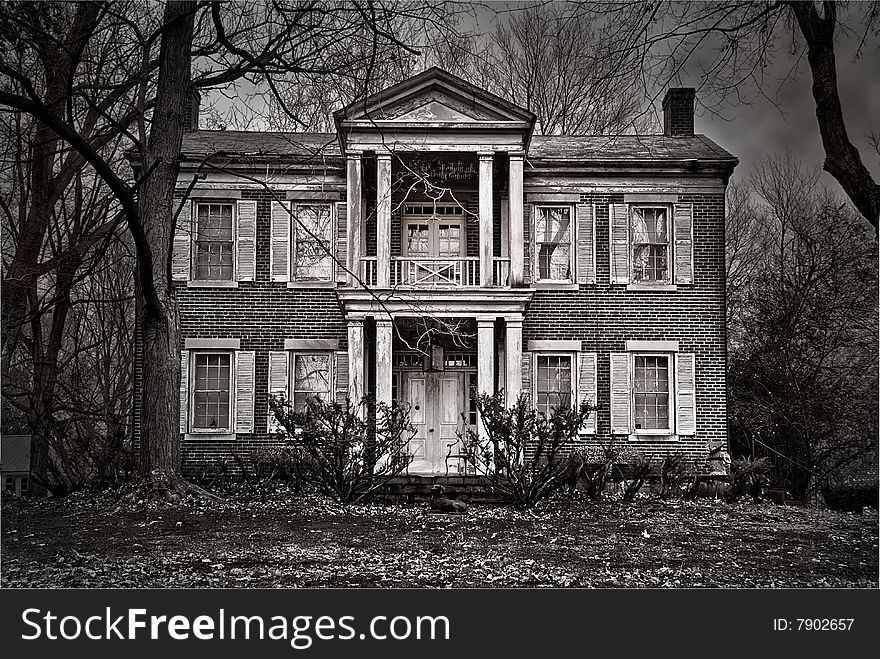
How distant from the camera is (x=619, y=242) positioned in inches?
522

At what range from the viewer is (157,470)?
351 inches

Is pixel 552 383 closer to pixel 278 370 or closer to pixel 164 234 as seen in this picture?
pixel 278 370

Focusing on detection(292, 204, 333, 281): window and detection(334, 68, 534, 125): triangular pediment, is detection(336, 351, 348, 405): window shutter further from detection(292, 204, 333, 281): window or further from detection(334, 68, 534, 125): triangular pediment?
detection(334, 68, 534, 125): triangular pediment

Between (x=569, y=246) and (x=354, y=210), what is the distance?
330cm

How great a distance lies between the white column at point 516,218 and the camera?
12.5 meters

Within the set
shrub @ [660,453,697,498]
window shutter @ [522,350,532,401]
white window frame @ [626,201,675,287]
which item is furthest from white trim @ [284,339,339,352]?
shrub @ [660,453,697,498]

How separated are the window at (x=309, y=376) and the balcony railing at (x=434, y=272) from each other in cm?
147

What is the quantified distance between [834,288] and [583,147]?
14.6 feet

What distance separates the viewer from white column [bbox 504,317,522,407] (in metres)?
12.1

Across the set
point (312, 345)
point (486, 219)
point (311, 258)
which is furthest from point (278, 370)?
point (486, 219)

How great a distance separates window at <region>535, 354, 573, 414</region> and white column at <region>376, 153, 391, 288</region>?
8.80 feet

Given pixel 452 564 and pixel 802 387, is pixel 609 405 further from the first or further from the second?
pixel 452 564
